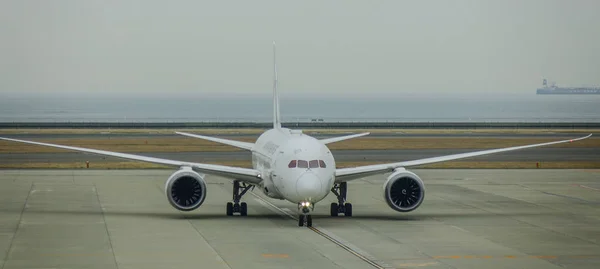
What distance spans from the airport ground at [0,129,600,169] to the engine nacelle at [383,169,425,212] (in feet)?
96.0

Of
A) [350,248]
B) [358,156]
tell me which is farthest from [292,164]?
[358,156]

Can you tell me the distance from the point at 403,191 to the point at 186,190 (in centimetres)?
857

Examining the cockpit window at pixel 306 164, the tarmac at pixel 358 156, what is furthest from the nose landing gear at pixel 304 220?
the tarmac at pixel 358 156

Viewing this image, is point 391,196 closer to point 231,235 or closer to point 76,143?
point 231,235

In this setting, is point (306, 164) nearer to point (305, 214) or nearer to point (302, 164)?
point (302, 164)

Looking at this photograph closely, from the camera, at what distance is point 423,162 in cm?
4256

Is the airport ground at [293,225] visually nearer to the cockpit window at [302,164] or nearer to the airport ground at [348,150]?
the airport ground at [348,150]

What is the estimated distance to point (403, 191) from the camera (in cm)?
4022

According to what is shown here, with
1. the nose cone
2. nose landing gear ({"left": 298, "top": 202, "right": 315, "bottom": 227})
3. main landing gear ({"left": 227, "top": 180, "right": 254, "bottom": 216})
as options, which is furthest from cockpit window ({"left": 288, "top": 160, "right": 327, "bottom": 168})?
main landing gear ({"left": 227, "top": 180, "right": 254, "bottom": 216})

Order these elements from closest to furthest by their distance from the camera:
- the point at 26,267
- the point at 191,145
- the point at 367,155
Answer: the point at 26,267 < the point at 367,155 < the point at 191,145

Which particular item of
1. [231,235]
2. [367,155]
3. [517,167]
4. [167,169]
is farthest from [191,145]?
[231,235]

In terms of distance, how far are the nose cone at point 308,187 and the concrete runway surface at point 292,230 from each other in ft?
4.34

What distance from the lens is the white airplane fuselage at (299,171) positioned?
36.4 metres

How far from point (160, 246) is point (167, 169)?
34.7 meters
